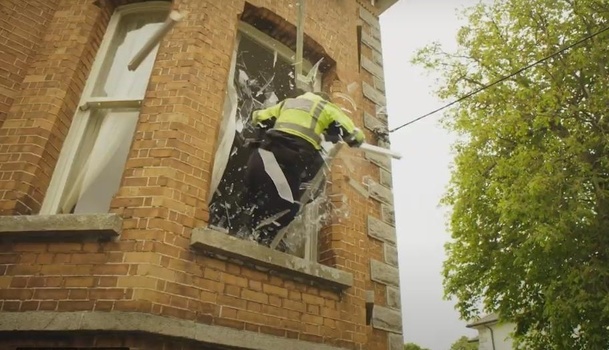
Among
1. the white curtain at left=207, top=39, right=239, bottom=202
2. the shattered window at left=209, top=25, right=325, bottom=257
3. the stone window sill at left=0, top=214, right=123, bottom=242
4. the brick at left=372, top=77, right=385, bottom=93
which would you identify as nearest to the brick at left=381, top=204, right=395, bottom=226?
the shattered window at left=209, top=25, right=325, bottom=257

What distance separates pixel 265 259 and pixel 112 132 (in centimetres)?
193

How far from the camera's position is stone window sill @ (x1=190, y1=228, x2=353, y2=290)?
10.9 ft

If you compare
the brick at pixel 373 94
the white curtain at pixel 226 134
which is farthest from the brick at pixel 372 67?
the white curtain at pixel 226 134

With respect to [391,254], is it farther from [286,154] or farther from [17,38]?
[17,38]

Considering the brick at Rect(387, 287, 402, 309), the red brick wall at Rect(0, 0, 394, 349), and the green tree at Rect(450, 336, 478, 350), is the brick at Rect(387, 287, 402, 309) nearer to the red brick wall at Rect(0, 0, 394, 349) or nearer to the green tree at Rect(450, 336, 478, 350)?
the red brick wall at Rect(0, 0, 394, 349)

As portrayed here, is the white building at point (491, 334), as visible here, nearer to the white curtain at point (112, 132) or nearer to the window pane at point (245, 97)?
the window pane at point (245, 97)

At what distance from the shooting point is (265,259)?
11.6 ft

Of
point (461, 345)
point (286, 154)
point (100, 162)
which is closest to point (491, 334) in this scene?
point (461, 345)

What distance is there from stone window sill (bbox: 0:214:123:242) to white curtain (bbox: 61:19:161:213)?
48cm

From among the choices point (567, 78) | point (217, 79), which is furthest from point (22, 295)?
point (567, 78)

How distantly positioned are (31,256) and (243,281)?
61.5 inches

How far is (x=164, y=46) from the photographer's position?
4254 millimetres

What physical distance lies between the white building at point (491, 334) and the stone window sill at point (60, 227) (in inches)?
1018

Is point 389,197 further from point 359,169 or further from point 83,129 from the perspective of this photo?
point 83,129
